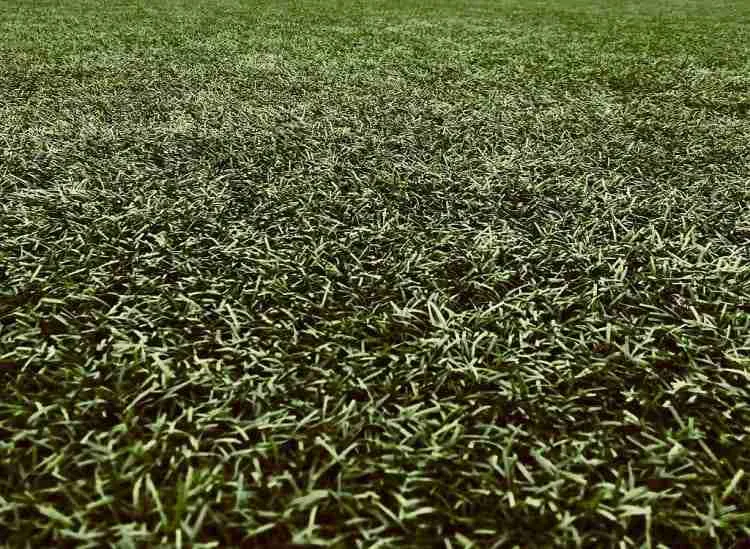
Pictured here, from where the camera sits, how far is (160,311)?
12.5 feet

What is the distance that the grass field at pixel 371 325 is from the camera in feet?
8.35

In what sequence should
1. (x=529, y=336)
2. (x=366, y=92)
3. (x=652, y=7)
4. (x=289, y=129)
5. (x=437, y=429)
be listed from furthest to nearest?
(x=652, y=7) < (x=366, y=92) < (x=289, y=129) < (x=529, y=336) < (x=437, y=429)

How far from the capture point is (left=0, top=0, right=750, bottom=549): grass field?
8.35ft

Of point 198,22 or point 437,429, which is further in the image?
point 198,22

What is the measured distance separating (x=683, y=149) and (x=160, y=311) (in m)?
6.62

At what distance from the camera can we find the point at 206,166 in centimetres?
629

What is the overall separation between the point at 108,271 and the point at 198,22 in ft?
49.9

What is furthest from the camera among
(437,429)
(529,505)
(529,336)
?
(529,336)

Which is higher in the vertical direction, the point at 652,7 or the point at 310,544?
the point at 652,7

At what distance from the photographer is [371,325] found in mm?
3740

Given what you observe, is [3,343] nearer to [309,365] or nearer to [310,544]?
[309,365]

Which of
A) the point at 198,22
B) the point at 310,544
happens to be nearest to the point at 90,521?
the point at 310,544

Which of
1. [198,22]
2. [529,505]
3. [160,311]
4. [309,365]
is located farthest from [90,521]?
[198,22]

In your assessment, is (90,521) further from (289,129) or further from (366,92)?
(366,92)
